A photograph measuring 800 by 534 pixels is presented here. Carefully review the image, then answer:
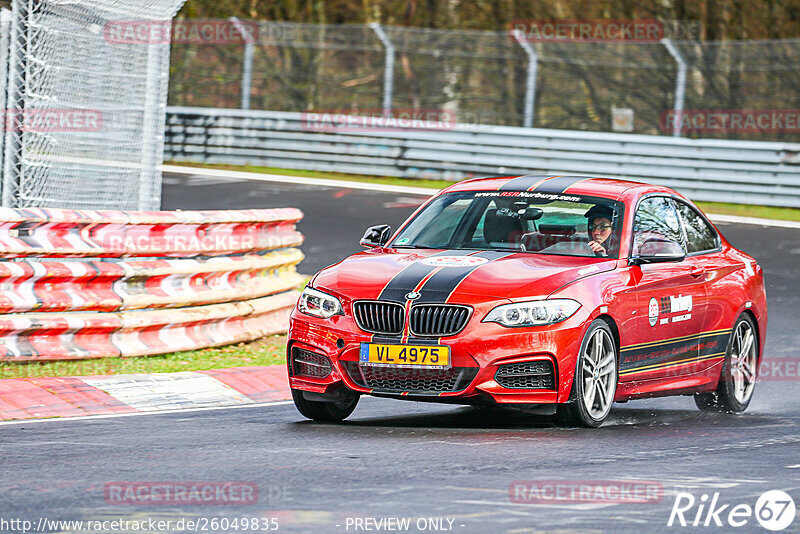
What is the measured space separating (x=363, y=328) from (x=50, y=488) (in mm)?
2400

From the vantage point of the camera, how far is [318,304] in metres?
8.94

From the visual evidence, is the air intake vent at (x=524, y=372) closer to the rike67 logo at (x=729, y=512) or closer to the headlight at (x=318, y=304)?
the headlight at (x=318, y=304)

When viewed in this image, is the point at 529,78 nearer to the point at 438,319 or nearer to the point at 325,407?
the point at 325,407

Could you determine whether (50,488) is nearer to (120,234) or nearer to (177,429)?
(177,429)

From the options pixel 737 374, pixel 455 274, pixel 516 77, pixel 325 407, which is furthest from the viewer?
pixel 516 77

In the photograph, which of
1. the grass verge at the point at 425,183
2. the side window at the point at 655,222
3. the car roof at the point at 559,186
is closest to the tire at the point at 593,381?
the side window at the point at 655,222

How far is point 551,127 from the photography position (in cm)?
2772

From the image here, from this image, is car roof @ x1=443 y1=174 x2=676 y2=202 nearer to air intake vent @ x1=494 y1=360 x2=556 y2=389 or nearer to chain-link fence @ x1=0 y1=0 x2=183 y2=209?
air intake vent @ x1=494 y1=360 x2=556 y2=389

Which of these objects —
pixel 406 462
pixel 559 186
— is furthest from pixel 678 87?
pixel 406 462

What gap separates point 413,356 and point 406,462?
40.6 inches

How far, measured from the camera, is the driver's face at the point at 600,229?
31.3 feet

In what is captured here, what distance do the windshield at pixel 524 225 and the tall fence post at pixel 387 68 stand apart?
693 inches

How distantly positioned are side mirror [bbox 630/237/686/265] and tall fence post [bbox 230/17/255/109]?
19881 millimetres

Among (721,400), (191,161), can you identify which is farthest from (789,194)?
(721,400)
